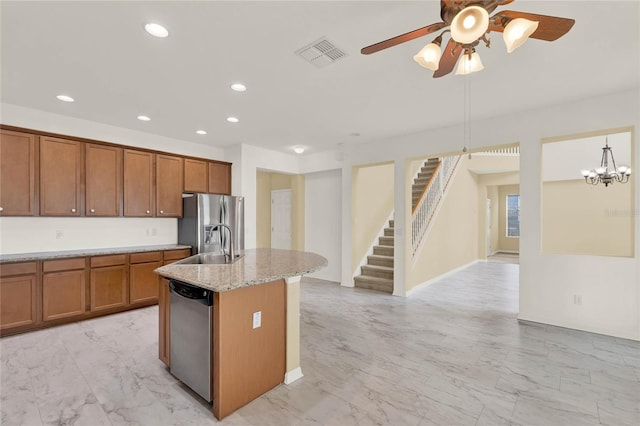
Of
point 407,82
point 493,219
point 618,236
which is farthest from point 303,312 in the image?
point 493,219

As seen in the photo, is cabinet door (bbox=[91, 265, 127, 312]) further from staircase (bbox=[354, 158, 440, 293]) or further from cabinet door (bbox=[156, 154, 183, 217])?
staircase (bbox=[354, 158, 440, 293])

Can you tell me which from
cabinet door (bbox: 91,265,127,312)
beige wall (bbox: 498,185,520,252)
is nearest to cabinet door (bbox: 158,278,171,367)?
cabinet door (bbox: 91,265,127,312)

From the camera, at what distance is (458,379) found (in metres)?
2.47

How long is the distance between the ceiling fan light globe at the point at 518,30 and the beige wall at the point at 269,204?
5.39 m

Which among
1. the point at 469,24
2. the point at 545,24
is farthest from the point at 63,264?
the point at 545,24

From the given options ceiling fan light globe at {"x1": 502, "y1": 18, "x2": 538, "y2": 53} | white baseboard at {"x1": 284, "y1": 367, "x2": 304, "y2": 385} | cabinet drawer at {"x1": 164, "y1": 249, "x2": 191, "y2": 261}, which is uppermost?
ceiling fan light globe at {"x1": 502, "y1": 18, "x2": 538, "y2": 53}

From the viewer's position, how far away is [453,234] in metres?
7.11

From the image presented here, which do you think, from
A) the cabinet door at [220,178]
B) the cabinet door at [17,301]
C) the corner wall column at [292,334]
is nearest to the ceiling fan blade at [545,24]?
the corner wall column at [292,334]

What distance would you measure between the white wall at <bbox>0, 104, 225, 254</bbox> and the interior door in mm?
2497

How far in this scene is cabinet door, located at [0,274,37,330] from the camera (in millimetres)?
3266

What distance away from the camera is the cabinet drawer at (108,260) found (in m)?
3.87

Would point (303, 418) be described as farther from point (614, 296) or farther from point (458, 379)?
point (614, 296)

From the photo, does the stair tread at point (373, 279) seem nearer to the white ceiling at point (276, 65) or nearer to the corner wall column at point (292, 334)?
the white ceiling at point (276, 65)

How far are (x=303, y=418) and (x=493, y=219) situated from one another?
11651 mm
